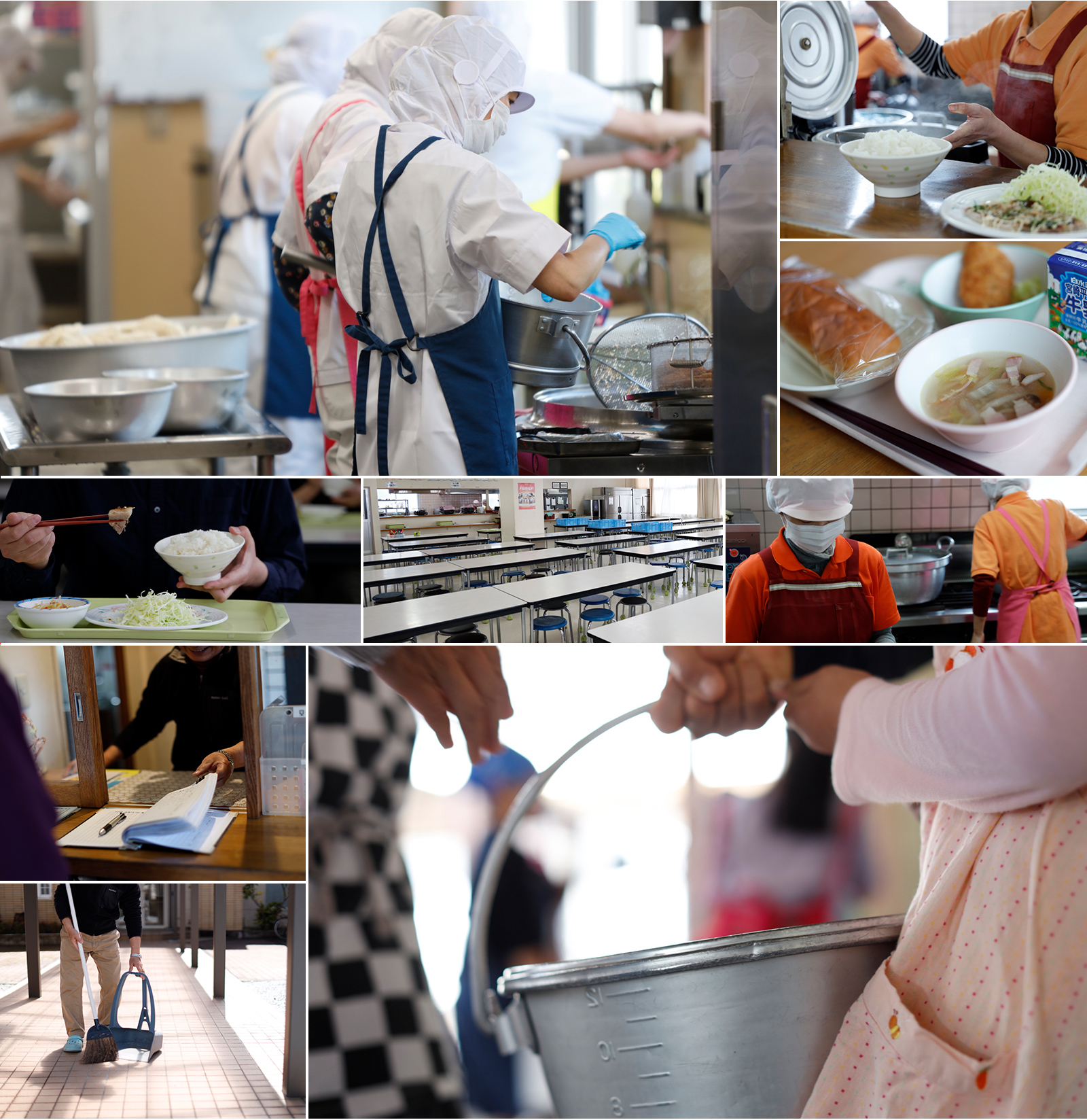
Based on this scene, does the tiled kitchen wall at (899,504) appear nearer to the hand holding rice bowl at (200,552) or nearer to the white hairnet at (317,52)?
the hand holding rice bowl at (200,552)

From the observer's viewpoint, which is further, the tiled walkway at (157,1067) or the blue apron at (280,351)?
the blue apron at (280,351)

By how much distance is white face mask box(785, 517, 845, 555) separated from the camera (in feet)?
4.22

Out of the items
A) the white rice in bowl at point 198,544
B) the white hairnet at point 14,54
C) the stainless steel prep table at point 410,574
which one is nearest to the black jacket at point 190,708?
the white rice in bowl at point 198,544

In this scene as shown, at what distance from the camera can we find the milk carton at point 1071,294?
1.17 metres

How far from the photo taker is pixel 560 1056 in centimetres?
139

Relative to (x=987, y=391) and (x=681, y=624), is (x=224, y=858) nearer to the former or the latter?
(x=681, y=624)

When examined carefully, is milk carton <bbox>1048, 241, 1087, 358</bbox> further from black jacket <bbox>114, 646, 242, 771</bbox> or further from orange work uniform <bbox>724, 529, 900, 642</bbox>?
black jacket <bbox>114, 646, 242, 771</bbox>

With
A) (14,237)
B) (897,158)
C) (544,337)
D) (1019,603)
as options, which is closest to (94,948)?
(544,337)

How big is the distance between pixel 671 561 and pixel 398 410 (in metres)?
0.44

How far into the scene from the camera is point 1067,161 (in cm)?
116

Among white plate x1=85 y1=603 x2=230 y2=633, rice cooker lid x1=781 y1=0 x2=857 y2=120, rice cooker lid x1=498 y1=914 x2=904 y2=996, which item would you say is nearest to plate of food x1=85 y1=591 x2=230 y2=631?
white plate x1=85 y1=603 x2=230 y2=633

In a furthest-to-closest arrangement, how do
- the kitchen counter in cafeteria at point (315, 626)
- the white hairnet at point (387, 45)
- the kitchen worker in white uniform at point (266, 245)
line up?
the kitchen worker in white uniform at point (266, 245) < the kitchen counter in cafeteria at point (315, 626) < the white hairnet at point (387, 45)

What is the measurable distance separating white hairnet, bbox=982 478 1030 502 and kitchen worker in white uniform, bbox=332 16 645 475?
585 mm

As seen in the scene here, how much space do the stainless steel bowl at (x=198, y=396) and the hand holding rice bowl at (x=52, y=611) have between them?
31cm
